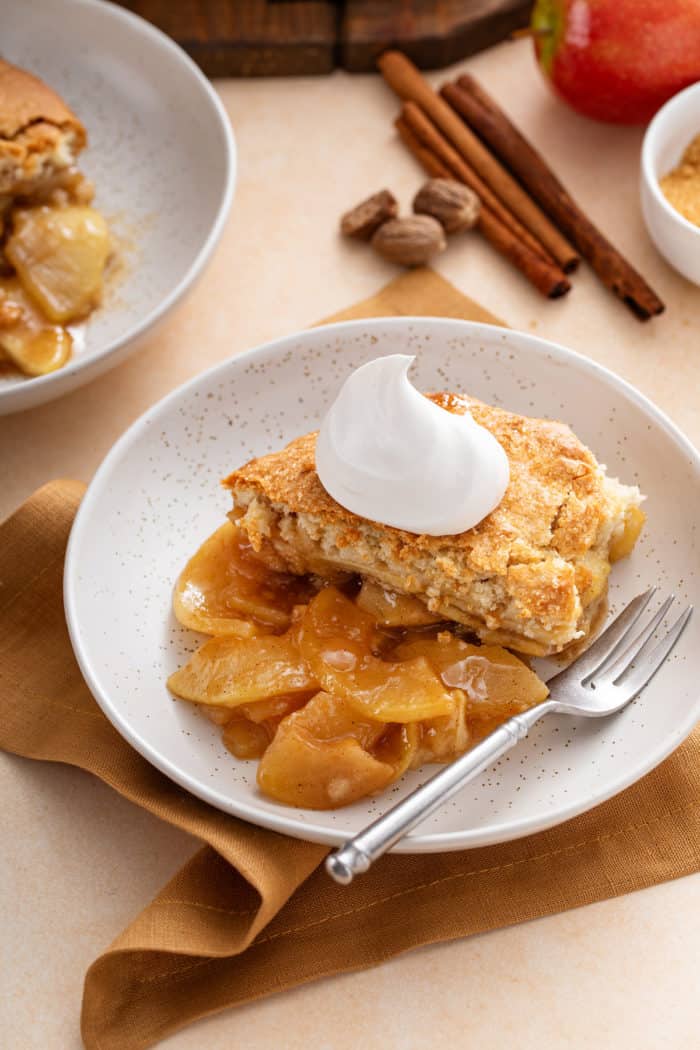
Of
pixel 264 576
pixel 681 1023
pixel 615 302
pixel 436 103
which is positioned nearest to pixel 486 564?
pixel 264 576

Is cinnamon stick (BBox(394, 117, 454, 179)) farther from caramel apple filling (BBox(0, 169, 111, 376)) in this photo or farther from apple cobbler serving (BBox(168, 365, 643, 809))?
apple cobbler serving (BBox(168, 365, 643, 809))

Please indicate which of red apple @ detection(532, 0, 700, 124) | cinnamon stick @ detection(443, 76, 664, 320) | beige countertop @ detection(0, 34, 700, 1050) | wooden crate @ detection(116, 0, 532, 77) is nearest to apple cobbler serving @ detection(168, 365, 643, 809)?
beige countertop @ detection(0, 34, 700, 1050)

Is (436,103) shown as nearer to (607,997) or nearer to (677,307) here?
(677,307)

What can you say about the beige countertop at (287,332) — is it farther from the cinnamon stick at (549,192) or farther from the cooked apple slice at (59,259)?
the cooked apple slice at (59,259)

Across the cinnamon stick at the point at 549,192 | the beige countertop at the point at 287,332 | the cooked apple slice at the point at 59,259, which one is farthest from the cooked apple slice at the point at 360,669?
the cinnamon stick at the point at 549,192

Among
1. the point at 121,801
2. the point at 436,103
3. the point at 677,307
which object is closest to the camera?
the point at 121,801

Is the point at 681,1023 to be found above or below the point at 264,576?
below
